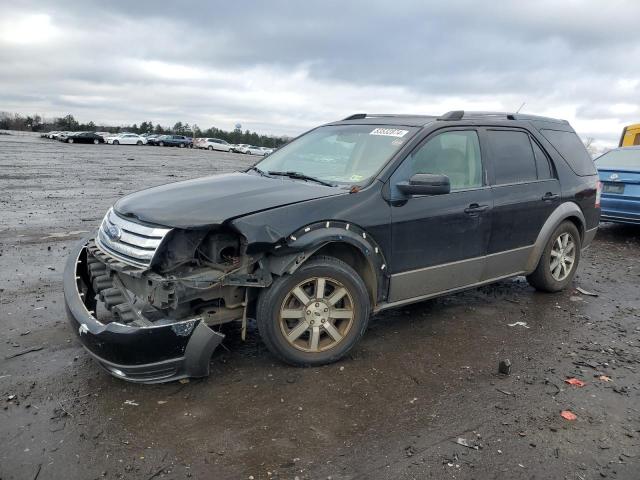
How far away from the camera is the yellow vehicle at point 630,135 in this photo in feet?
43.9

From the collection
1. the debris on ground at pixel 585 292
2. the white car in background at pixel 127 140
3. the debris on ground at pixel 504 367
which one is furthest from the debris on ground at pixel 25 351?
the white car in background at pixel 127 140

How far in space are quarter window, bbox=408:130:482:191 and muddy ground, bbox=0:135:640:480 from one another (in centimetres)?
139

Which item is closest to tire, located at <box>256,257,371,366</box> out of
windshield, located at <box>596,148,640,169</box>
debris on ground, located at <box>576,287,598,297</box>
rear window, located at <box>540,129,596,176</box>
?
rear window, located at <box>540,129,596,176</box>

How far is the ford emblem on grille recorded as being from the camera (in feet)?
12.3

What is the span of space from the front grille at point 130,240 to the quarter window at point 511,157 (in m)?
3.23

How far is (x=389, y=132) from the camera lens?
4.64 meters

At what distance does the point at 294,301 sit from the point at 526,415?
1.74 meters

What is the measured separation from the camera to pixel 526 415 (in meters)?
3.35

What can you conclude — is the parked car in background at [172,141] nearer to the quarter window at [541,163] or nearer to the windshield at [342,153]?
the windshield at [342,153]

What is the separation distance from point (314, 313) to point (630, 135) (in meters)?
13.2

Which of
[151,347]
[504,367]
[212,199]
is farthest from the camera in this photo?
[504,367]

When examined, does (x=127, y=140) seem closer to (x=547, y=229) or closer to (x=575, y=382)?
(x=547, y=229)

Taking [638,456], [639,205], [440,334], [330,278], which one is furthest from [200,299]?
[639,205]

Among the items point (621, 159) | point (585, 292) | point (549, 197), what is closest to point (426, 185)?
point (549, 197)
